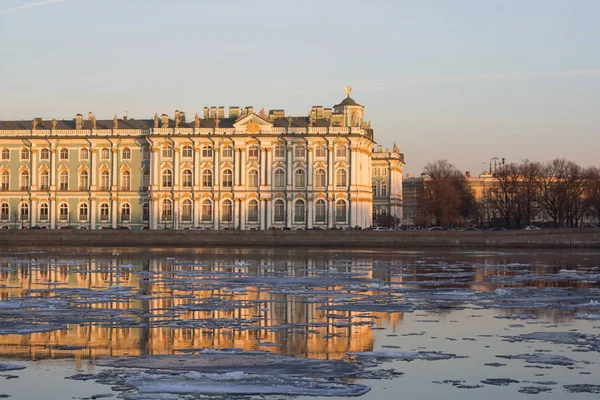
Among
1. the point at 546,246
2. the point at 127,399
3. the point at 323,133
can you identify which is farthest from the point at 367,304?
the point at 323,133

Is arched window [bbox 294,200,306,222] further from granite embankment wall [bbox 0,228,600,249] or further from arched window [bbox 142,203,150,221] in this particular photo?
arched window [bbox 142,203,150,221]

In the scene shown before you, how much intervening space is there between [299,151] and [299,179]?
2.61m

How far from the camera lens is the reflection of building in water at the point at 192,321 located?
59.6 ft

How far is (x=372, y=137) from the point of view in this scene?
344ft

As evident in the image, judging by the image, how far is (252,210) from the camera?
304ft

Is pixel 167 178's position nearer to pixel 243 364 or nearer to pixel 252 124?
pixel 252 124

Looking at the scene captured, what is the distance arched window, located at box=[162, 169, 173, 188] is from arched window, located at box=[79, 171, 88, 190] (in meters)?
7.95

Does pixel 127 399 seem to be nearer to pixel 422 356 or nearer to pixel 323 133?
pixel 422 356

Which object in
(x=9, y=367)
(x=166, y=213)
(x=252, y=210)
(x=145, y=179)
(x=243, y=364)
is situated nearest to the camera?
(x=9, y=367)

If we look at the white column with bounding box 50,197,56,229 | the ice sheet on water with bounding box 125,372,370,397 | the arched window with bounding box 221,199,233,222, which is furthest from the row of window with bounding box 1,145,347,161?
the ice sheet on water with bounding box 125,372,370,397

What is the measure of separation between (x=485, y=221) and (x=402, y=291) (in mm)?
116315

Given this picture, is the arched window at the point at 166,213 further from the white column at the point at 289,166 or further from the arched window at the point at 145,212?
the white column at the point at 289,166

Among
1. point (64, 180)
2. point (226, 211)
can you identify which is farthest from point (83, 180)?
point (226, 211)

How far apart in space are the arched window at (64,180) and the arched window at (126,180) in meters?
5.32
